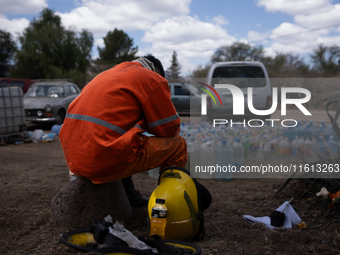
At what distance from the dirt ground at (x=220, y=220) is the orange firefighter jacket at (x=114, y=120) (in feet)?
2.13

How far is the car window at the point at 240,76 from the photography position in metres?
9.04

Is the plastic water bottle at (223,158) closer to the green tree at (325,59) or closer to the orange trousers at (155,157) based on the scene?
the orange trousers at (155,157)

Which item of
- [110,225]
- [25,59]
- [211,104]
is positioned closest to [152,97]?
[110,225]

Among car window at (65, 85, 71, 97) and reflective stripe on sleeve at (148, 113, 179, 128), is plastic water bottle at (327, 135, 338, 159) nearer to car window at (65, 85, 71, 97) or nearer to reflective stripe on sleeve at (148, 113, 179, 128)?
reflective stripe on sleeve at (148, 113, 179, 128)

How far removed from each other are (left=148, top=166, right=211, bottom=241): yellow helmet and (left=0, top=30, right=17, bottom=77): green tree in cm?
4446

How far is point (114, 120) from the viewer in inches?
94.7

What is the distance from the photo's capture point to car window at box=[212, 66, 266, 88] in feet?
29.7

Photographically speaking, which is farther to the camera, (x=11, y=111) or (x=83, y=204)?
(x=11, y=111)

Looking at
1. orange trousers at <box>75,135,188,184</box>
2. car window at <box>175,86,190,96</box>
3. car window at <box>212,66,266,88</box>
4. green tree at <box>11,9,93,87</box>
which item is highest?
green tree at <box>11,9,93,87</box>

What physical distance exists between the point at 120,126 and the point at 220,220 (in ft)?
4.82

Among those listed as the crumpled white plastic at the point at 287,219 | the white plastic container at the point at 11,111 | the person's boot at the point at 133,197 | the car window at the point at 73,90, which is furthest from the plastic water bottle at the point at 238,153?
the car window at the point at 73,90

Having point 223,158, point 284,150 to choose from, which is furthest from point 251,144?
point 223,158

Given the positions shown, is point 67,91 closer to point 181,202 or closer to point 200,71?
point 181,202

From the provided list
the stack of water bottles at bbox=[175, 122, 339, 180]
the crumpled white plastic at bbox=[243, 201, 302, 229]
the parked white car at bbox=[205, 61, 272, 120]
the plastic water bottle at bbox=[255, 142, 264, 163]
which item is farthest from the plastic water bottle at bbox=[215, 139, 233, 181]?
the parked white car at bbox=[205, 61, 272, 120]
